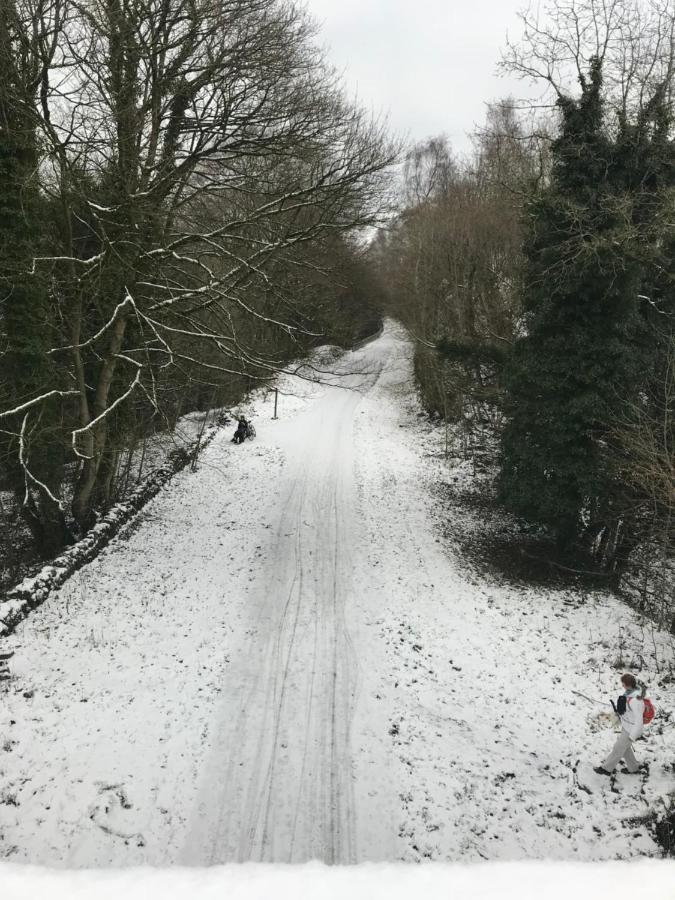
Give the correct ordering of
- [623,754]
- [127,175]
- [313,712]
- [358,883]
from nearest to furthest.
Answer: [358,883] → [623,754] → [313,712] → [127,175]

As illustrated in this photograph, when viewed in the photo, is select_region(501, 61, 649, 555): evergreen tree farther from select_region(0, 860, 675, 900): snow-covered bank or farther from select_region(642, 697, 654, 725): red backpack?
select_region(0, 860, 675, 900): snow-covered bank

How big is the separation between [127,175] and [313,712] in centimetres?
1020

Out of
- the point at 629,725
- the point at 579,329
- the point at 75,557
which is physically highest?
the point at 579,329

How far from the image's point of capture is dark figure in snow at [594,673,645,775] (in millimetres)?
6547

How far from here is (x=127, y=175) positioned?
9.64 m

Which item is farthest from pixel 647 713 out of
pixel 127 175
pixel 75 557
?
pixel 127 175

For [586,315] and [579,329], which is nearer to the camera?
[579,329]

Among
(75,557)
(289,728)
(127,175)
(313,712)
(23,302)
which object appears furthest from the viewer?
(75,557)

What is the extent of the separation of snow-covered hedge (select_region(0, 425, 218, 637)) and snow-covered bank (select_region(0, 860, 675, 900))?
900cm

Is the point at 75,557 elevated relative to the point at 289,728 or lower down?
elevated

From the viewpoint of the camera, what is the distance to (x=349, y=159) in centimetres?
1035

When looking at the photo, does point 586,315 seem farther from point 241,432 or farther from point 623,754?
point 241,432

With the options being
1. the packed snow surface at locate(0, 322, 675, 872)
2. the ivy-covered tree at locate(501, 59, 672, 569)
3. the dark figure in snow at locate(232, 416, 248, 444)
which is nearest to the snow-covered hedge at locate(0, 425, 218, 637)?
the packed snow surface at locate(0, 322, 675, 872)

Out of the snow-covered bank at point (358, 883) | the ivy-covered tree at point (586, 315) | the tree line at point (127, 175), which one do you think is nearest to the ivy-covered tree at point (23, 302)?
the tree line at point (127, 175)
